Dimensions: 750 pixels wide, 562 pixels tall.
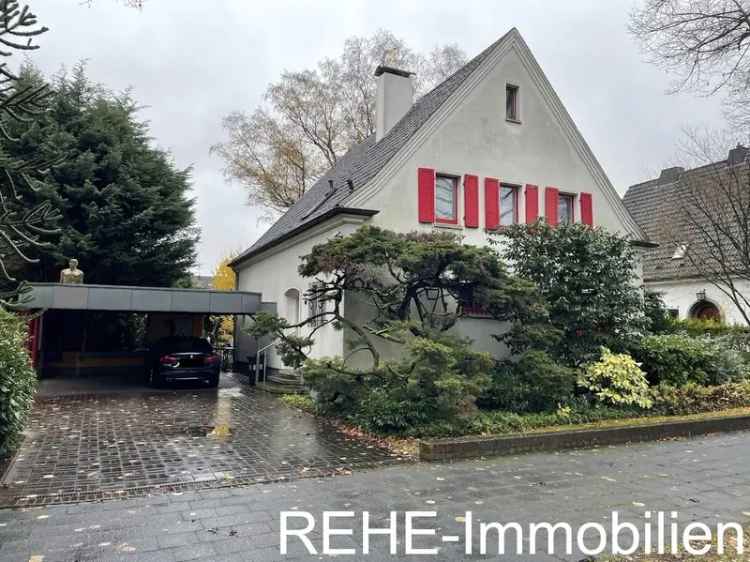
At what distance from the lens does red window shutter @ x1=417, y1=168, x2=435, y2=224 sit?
39.9 feet

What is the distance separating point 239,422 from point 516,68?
11228mm

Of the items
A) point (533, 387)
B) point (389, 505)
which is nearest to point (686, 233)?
point (533, 387)

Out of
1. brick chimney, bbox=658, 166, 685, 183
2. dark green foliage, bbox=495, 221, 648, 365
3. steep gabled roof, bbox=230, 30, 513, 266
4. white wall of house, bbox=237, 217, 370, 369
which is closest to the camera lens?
dark green foliage, bbox=495, 221, 648, 365

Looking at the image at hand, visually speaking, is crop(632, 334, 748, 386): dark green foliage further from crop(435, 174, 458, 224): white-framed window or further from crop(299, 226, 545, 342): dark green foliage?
crop(435, 174, 458, 224): white-framed window

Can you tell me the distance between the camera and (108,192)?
733 inches

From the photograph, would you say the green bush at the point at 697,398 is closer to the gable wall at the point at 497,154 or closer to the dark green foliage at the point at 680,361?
the dark green foliage at the point at 680,361

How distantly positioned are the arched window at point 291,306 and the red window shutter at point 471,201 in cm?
510

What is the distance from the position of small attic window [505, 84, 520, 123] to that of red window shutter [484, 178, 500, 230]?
1984 millimetres

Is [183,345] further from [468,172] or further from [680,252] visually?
[680,252]

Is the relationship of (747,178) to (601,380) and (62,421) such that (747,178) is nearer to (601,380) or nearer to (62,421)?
(601,380)

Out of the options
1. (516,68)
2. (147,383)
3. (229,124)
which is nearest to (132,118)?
(229,124)

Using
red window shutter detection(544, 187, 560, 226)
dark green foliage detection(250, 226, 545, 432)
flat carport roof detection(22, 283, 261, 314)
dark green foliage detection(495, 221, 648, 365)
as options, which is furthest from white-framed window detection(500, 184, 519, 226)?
flat carport roof detection(22, 283, 261, 314)

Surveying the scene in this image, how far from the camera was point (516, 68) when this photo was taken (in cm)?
1374

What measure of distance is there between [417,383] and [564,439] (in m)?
2.31
